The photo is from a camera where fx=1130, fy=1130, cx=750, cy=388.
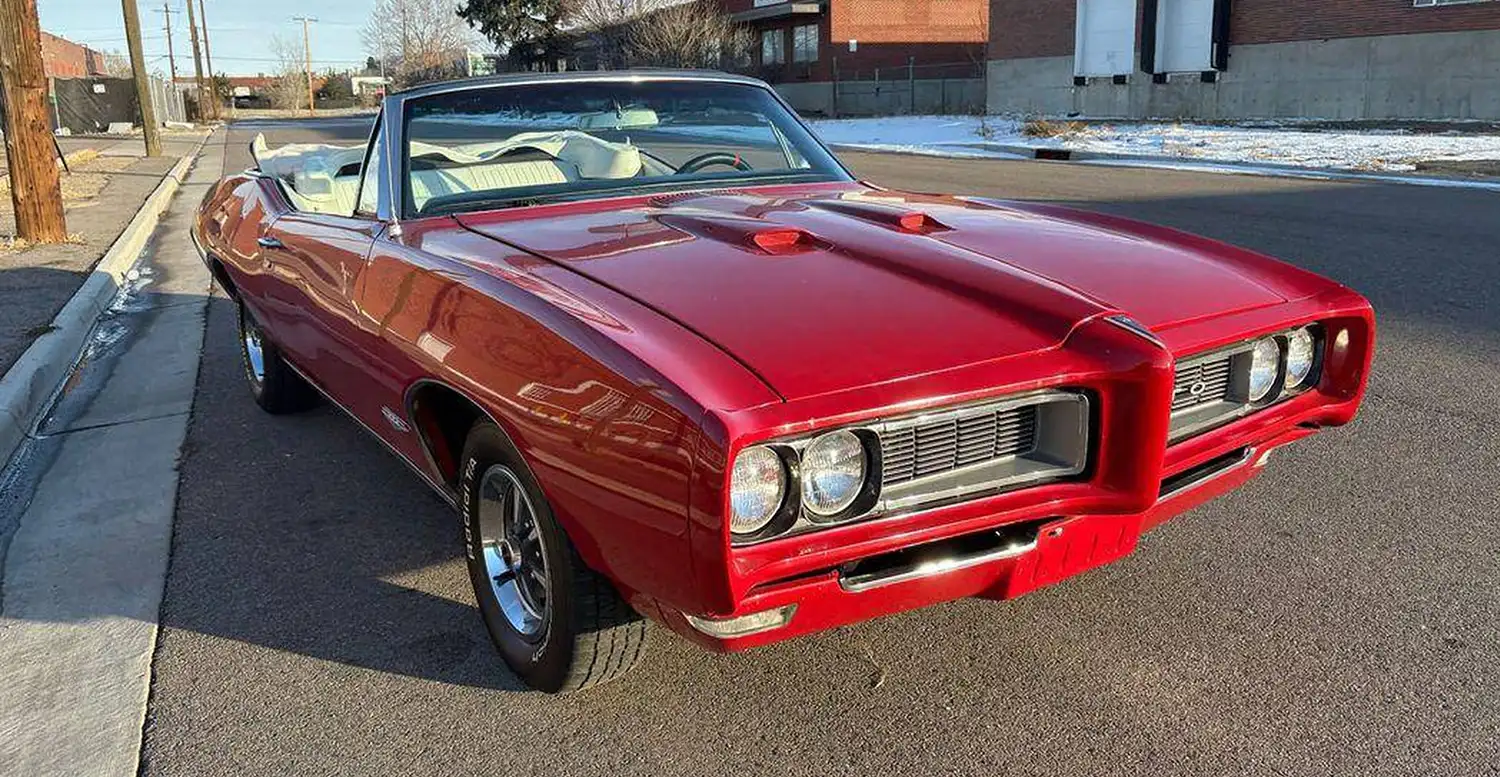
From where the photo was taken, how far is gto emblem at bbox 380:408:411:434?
3.10m

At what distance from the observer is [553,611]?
2.48 m

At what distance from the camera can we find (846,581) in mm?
2137

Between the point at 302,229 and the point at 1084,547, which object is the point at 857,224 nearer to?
the point at 1084,547

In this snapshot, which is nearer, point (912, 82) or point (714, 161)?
point (714, 161)

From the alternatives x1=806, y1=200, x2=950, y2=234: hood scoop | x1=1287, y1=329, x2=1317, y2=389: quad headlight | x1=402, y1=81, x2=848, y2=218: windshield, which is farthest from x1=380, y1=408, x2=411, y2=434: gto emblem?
x1=1287, y1=329, x2=1317, y2=389: quad headlight

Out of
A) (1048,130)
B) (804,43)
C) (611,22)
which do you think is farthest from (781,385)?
(611,22)

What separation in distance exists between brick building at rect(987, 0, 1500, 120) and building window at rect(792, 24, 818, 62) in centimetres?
885

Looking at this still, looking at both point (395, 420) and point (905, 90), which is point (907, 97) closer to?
point (905, 90)

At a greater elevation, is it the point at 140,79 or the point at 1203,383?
the point at 140,79

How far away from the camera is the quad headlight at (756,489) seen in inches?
79.1

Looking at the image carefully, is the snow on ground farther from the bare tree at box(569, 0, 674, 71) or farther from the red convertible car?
the red convertible car

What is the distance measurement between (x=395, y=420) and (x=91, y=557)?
4.36ft

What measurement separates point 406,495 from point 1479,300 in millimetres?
5988

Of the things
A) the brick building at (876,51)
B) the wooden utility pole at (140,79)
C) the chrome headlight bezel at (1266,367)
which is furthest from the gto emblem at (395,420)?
the brick building at (876,51)
